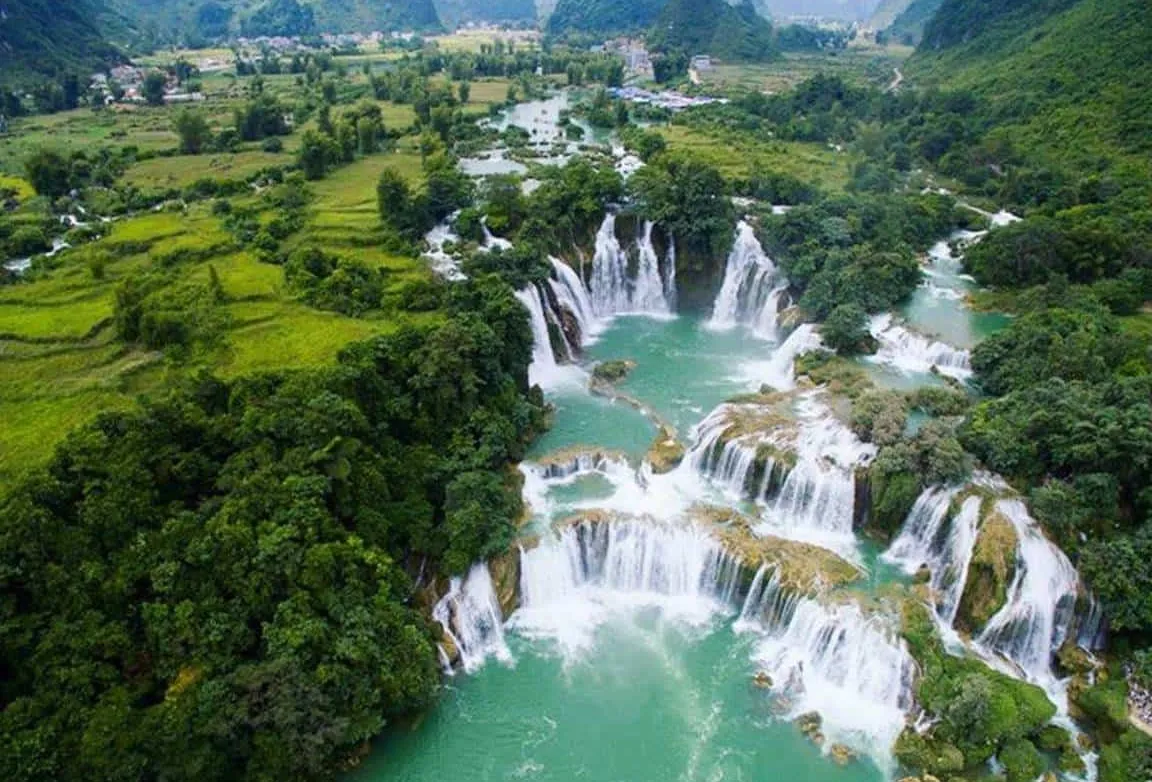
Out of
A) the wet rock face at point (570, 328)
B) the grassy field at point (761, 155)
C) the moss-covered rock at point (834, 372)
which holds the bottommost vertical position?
the wet rock face at point (570, 328)

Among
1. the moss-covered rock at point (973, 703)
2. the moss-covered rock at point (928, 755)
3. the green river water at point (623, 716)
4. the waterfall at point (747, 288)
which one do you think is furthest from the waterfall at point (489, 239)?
the moss-covered rock at point (928, 755)

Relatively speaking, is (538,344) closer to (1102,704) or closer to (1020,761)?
(1020,761)

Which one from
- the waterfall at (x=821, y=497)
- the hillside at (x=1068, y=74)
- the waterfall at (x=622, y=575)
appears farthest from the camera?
the hillside at (x=1068, y=74)

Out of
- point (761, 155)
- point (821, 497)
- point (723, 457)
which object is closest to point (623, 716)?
point (821, 497)

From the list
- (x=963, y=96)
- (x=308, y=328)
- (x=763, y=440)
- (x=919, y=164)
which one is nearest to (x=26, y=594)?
(x=308, y=328)

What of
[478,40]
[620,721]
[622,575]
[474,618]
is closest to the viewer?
[620,721]

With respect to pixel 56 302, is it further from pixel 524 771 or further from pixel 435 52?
pixel 435 52

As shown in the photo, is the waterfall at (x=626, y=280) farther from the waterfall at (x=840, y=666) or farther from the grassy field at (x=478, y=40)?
the grassy field at (x=478, y=40)
